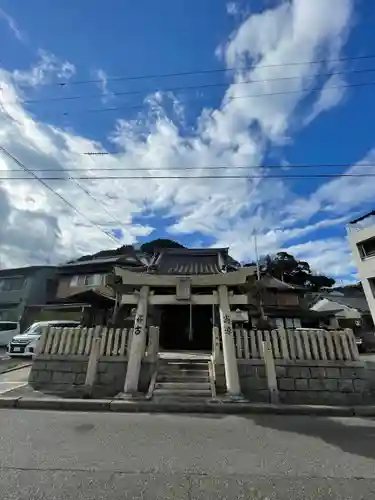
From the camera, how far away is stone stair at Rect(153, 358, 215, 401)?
735 centimetres

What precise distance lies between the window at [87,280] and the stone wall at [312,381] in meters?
22.0

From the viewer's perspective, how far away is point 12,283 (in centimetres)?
2919

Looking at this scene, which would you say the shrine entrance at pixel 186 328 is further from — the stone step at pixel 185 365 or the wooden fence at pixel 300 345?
the wooden fence at pixel 300 345

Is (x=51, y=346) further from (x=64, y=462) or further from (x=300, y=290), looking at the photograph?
(x=300, y=290)

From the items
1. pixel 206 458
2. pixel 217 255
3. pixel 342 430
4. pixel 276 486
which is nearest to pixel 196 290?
pixel 342 430

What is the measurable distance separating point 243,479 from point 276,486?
362 millimetres

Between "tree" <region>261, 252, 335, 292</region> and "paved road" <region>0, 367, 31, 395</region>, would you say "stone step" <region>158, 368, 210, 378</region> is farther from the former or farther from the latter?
"tree" <region>261, 252, 335, 292</region>

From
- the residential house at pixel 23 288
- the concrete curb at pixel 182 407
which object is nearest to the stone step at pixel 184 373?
the concrete curb at pixel 182 407

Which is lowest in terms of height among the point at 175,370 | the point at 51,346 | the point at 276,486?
the point at 276,486

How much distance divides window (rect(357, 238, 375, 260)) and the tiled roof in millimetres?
13451

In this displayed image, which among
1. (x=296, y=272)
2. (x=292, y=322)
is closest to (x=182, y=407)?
(x=292, y=322)

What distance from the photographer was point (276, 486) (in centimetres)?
315

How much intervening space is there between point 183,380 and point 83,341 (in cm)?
306

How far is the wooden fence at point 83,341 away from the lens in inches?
328
